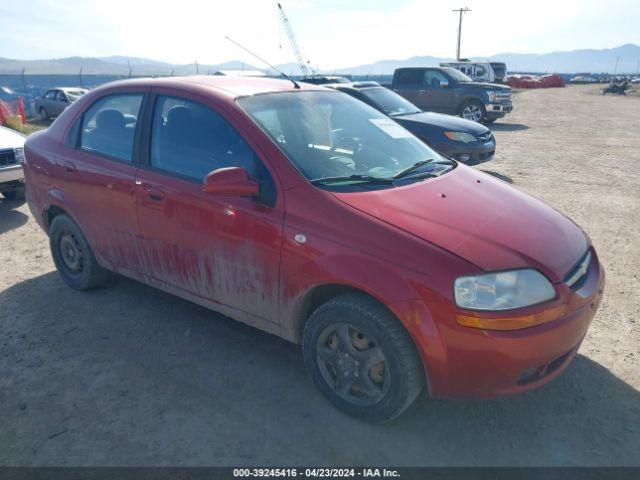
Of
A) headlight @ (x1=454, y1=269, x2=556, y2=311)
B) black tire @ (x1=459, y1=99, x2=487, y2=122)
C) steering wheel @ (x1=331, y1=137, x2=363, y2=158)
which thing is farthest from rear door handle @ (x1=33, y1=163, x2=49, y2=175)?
black tire @ (x1=459, y1=99, x2=487, y2=122)

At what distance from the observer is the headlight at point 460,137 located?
28.5 feet

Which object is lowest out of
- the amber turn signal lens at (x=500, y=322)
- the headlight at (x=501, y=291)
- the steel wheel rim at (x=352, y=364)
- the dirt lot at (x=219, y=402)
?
the dirt lot at (x=219, y=402)

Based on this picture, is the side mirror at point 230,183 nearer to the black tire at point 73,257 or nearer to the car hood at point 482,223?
the car hood at point 482,223

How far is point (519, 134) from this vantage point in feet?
49.2

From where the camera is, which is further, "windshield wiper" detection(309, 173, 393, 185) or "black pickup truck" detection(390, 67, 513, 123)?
"black pickup truck" detection(390, 67, 513, 123)

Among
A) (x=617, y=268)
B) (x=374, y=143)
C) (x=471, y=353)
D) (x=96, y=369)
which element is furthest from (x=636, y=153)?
(x=96, y=369)

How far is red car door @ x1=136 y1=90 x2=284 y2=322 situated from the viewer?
118 inches

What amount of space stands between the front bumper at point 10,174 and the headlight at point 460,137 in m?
6.47

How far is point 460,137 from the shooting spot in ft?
28.5

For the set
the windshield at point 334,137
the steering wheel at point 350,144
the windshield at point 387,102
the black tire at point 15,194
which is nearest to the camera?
the windshield at point 334,137

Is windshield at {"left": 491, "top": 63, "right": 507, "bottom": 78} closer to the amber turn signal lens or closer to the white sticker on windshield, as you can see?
the white sticker on windshield

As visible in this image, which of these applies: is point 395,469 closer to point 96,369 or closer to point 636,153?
point 96,369

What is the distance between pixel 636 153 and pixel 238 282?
11.3 m

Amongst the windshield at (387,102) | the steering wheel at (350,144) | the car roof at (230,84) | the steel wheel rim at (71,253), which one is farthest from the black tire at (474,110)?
the steel wheel rim at (71,253)
